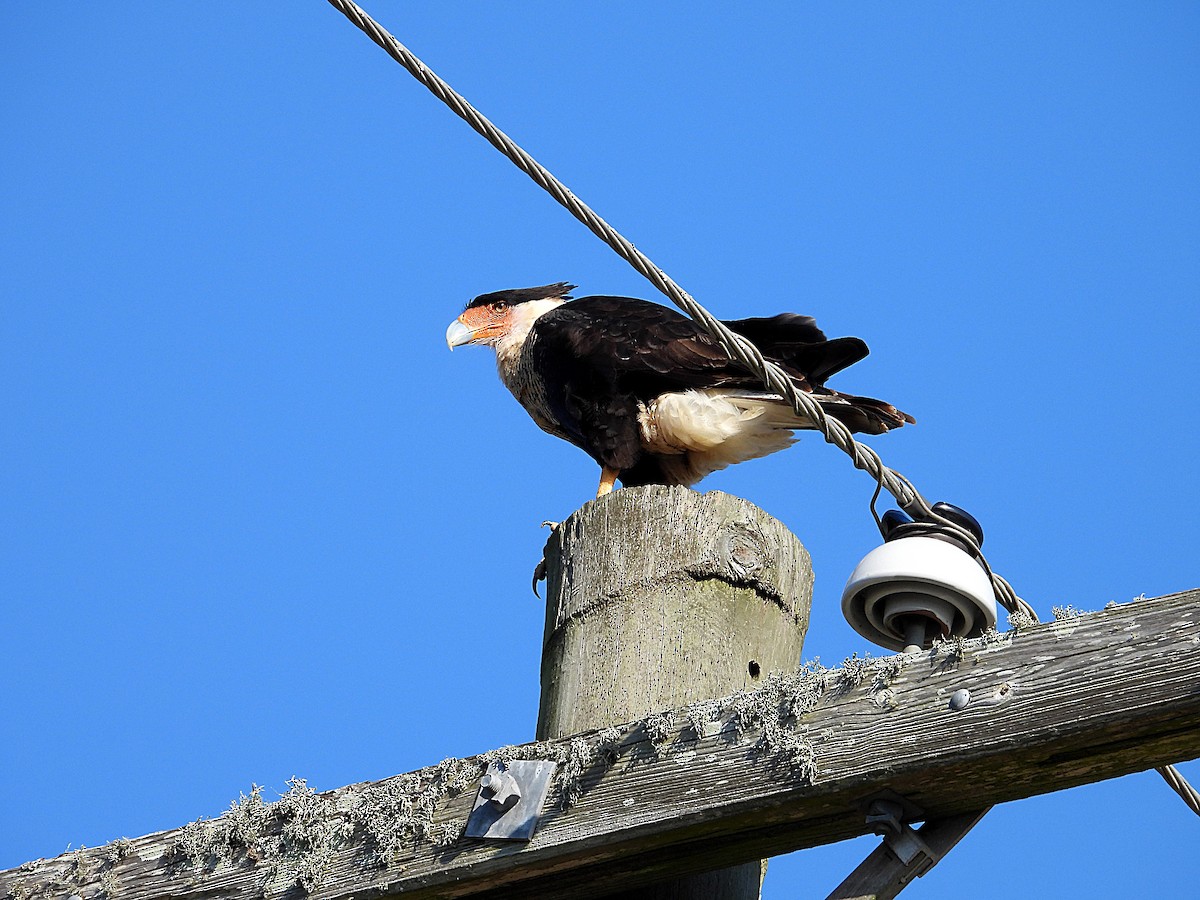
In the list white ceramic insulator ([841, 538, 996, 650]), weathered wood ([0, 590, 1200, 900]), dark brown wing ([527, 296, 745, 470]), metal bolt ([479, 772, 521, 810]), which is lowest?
weathered wood ([0, 590, 1200, 900])

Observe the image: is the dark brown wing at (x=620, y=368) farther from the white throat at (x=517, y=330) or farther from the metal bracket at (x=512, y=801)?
the metal bracket at (x=512, y=801)

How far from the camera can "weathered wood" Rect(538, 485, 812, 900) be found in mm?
2359

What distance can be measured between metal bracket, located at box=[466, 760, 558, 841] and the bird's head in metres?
4.54

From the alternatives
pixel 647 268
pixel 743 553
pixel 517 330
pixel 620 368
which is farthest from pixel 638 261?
pixel 517 330

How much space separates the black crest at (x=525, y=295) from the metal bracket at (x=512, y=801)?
4713 mm

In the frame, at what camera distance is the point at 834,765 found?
6.23 ft

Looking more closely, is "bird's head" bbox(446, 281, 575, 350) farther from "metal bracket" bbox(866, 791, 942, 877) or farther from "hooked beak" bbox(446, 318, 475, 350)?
"metal bracket" bbox(866, 791, 942, 877)

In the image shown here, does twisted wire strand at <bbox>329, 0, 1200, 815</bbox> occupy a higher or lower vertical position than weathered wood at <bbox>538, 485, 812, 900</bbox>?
higher

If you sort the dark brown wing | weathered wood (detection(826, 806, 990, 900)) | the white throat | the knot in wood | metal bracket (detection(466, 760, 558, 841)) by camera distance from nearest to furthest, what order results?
weathered wood (detection(826, 806, 990, 900)) → metal bracket (detection(466, 760, 558, 841)) → the knot in wood → the dark brown wing → the white throat

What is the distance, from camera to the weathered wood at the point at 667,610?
2.36 meters

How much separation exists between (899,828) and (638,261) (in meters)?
1.44

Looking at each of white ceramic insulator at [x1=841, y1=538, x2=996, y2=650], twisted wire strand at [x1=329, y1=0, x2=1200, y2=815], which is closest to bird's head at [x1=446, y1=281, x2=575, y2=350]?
twisted wire strand at [x1=329, y1=0, x2=1200, y2=815]

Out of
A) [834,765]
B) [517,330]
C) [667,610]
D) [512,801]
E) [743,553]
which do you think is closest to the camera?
[834,765]

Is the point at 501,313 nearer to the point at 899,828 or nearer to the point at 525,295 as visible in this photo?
the point at 525,295
